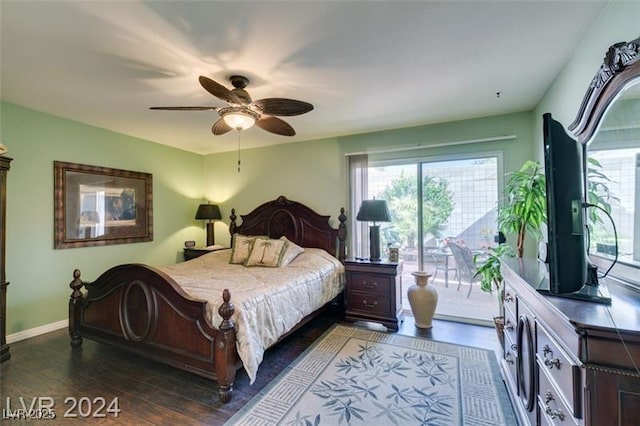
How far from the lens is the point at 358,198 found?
4.05 m

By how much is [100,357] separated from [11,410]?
2.41 ft

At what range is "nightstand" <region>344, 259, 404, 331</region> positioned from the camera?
3312 mm

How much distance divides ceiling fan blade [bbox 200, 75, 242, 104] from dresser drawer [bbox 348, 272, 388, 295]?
236 centimetres

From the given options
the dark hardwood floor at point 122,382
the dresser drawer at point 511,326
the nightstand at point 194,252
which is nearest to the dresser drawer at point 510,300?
the dresser drawer at point 511,326

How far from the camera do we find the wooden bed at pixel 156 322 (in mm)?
2035

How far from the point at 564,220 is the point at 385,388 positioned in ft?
5.60

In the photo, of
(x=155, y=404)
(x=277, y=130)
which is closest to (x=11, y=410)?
(x=155, y=404)

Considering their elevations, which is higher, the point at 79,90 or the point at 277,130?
the point at 79,90

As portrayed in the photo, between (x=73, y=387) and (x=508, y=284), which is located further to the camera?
(x=73, y=387)

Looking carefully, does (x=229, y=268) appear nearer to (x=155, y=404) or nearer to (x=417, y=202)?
(x=155, y=404)

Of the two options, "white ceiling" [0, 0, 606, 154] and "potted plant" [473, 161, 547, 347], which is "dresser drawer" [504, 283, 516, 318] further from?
"white ceiling" [0, 0, 606, 154]

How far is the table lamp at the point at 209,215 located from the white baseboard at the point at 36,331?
2.09 metres

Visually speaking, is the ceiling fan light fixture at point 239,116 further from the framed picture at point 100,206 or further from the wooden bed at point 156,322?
the framed picture at point 100,206

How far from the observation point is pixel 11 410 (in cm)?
192
